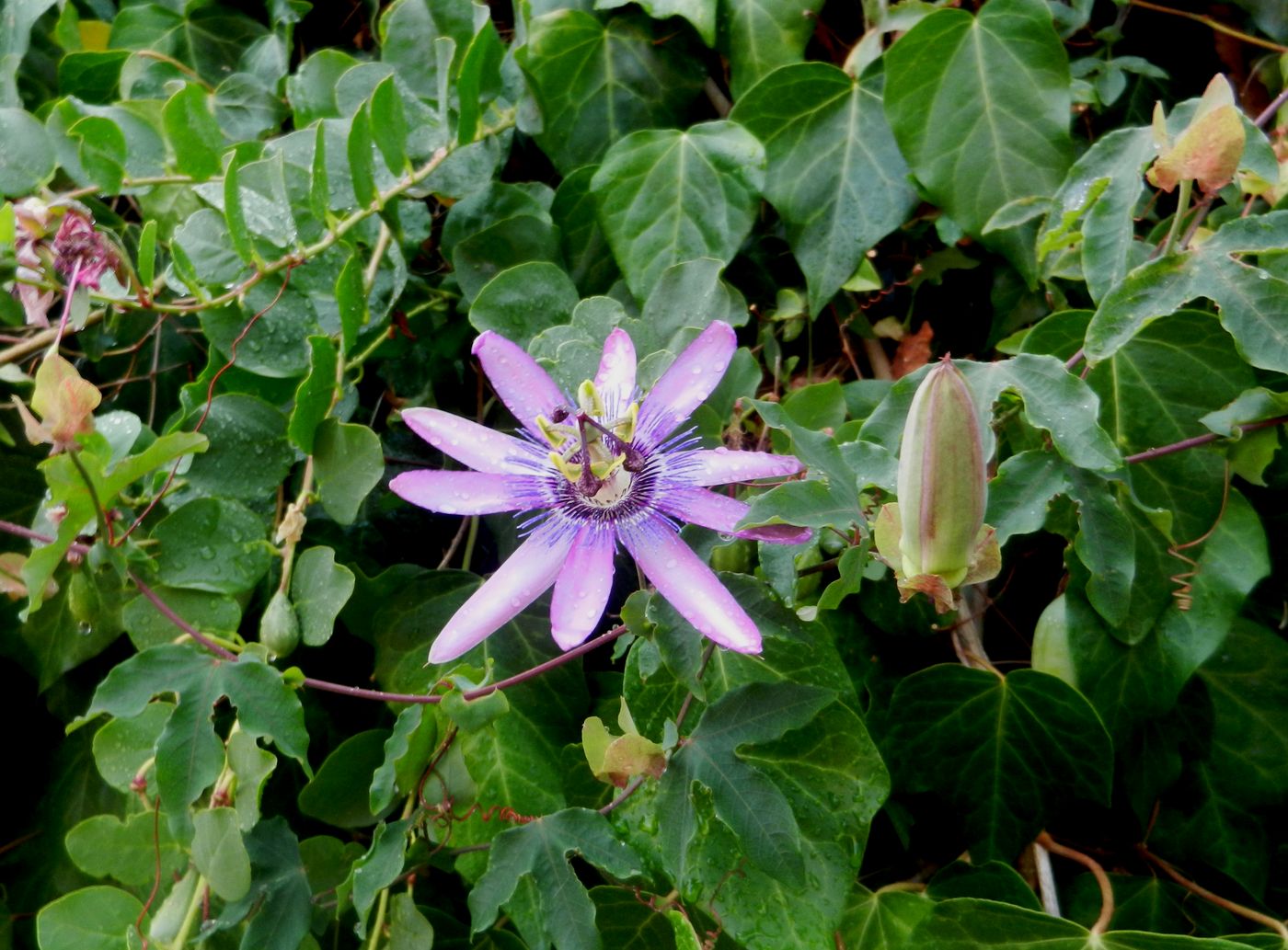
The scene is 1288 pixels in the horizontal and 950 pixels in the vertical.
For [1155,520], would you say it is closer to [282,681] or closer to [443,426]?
[443,426]

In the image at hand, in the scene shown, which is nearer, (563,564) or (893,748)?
(563,564)

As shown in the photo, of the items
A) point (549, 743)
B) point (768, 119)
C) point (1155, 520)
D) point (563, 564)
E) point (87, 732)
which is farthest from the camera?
point (87, 732)

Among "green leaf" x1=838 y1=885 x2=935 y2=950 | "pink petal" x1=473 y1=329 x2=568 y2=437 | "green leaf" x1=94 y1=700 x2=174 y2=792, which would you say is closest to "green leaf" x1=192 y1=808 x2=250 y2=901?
"green leaf" x1=94 y1=700 x2=174 y2=792

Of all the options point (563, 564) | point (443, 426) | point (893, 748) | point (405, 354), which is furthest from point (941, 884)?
point (405, 354)

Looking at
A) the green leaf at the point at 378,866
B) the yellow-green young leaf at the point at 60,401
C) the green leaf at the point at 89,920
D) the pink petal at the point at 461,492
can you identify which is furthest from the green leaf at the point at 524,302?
the green leaf at the point at 89,920

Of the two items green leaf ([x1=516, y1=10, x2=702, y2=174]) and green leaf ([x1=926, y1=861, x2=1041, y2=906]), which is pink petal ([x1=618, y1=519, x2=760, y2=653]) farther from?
green leaf ([x1=516, y1=10, x2=702, y2=174])

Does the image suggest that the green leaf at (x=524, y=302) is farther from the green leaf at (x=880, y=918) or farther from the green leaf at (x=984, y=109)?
the green leaf at (x=880, y=918)

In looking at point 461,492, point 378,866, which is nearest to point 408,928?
point 378,866
